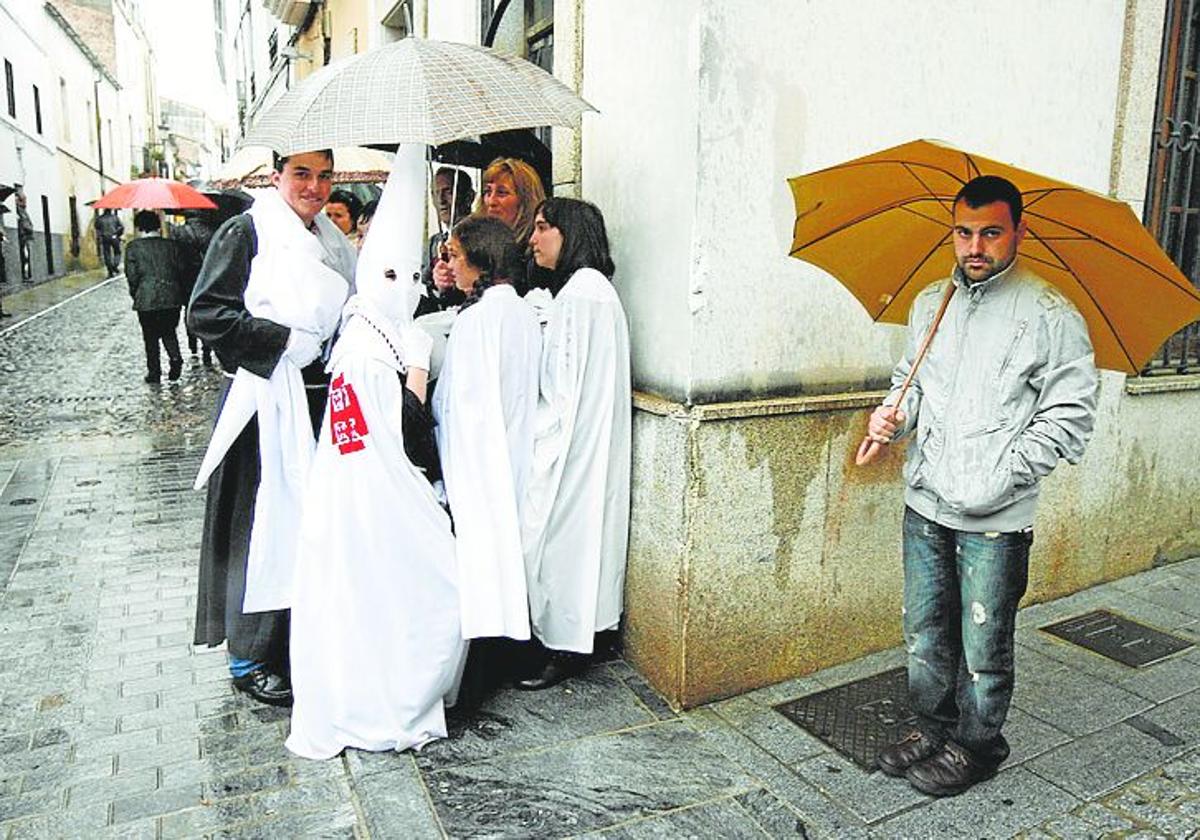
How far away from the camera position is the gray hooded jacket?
2670 mm

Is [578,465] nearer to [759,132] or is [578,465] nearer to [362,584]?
Answer: [362,584]

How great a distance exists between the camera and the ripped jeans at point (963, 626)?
2.89 metres

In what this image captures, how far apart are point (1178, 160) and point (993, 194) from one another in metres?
3.13

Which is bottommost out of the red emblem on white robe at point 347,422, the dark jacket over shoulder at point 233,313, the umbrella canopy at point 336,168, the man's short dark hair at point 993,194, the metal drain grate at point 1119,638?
the metal drain grate at point 1119,638

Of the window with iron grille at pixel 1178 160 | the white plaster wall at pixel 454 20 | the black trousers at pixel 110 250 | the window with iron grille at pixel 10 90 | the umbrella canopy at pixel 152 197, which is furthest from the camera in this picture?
the black trousers at pixel 110 250

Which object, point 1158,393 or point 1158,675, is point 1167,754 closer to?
point 1158,675

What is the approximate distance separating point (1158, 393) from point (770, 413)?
262 centimetres

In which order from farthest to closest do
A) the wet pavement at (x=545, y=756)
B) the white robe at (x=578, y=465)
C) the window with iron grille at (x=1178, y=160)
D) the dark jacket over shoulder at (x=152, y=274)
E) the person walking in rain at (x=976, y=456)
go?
the dark jacket over shoulder at (x=152, y=274) → the window with iron grille at (x=1178, y=160) → the white robe at (x=578, y=465) → the wet pavement at (x=545, y=756) → the person walking in rain at (x=976, y=456)

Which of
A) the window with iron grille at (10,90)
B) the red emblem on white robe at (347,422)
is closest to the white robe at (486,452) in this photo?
the red emblem on white robe at (347,422)

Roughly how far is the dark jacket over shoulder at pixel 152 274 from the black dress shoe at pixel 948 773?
30.1 feet

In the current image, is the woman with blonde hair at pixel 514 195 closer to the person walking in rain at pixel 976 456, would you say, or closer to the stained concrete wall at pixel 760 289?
the stained concrete wall at pixel 760 289

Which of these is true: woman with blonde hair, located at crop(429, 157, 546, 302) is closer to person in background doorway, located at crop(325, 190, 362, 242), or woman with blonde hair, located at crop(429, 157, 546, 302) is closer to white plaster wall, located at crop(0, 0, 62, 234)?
person in background doorway, located at crop(325, 190, 362, 242)

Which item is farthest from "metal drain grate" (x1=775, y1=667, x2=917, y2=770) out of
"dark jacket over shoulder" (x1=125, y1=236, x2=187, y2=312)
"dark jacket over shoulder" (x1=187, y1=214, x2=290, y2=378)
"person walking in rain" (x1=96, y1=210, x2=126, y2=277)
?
"person walking in rain" (x1=96, y1=210, x2=126, y2=277)

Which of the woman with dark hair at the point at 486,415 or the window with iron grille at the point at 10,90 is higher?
the window with iron grille at the point at 10,90
